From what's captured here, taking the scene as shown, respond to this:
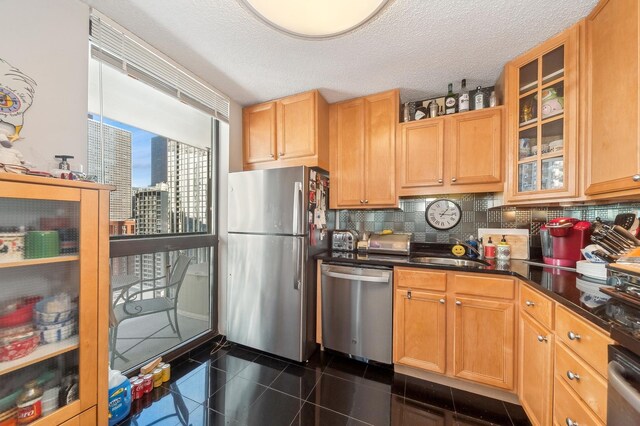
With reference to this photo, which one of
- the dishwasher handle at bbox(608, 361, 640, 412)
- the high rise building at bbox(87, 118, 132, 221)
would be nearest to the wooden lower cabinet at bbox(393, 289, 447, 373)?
the dishwasher handle at bbox(608, 361, 640, 412)

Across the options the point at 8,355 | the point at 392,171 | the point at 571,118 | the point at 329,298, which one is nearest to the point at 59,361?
the point at 8,355

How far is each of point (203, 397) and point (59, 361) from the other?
0.87 metres

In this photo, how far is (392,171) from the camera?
2158 mm

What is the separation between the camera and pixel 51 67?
119 cm

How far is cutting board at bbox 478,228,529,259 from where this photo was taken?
6.31 ft

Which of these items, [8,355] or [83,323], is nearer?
[8,355]

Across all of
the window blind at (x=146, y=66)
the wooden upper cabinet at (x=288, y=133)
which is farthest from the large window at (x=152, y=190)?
the wooden upper cabinet at (x=288, y=133)

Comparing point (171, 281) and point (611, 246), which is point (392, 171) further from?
point (171, 281)

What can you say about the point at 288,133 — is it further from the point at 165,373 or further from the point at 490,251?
the point at 165,373

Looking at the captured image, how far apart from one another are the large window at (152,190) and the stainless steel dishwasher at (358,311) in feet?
3.78

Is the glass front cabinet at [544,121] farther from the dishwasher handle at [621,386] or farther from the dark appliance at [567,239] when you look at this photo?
the dishwasher handle at [621,386]

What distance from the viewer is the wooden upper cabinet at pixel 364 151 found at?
2.17 metres

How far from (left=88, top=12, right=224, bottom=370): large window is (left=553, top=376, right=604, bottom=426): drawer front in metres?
2.13

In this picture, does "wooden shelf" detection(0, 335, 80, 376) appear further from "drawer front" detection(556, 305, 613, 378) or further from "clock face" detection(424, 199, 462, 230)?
"clock face" detection(424, 199, 462, 230)
